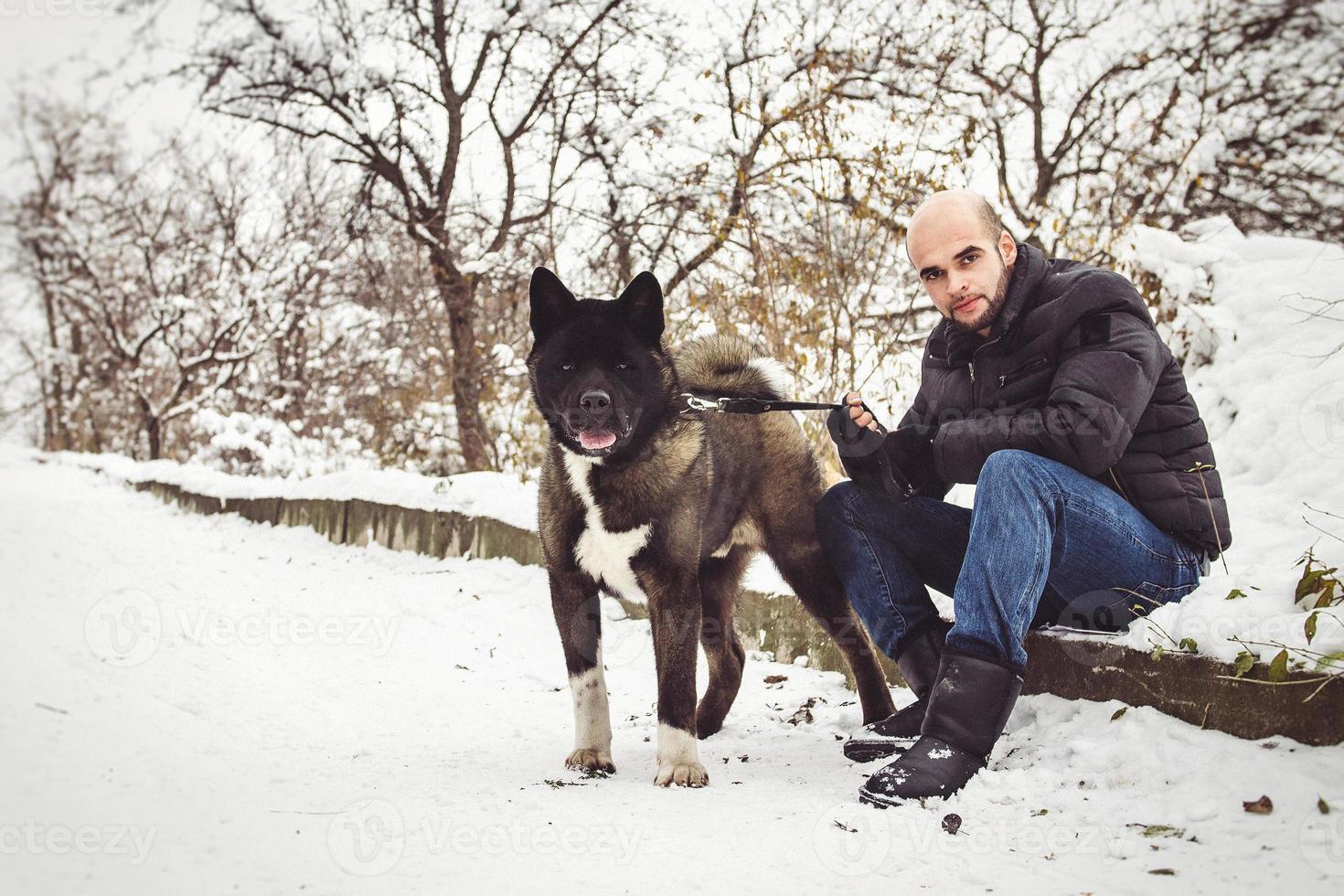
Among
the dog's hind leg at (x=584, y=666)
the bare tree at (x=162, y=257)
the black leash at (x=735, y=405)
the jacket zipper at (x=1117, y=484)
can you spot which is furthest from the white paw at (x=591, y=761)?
the bare tree at (x=162, y=257)

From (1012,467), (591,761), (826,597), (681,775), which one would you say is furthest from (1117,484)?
(591,761)

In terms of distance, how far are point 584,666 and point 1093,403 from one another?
1727 millimetres

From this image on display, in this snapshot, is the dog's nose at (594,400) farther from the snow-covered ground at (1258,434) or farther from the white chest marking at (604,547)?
the snow-covered ground at (1258,434)

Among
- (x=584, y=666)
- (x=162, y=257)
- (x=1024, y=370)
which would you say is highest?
(x=162, y=257)

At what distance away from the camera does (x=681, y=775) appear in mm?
2604

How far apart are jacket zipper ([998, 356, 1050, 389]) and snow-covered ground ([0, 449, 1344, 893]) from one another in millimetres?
961

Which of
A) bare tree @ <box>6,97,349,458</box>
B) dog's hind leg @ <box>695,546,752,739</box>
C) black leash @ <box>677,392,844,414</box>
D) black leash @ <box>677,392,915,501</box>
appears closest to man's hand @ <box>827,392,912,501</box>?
black leash @ <box>677,392,915,501</box>

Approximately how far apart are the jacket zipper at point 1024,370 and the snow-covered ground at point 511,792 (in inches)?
37.8

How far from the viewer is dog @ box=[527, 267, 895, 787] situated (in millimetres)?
2777

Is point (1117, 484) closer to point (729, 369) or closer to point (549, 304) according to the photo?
point (729, 369)

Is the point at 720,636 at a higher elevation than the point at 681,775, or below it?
higher

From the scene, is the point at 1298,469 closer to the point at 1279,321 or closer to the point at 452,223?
the point at 1279,321

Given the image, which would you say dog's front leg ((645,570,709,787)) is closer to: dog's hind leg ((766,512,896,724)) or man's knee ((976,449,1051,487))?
dog's hind leg ((766,512,896,724))

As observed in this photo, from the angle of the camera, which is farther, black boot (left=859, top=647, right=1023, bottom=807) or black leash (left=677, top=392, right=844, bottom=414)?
black leash (left=677, top=392, right=844, bottom=414)
